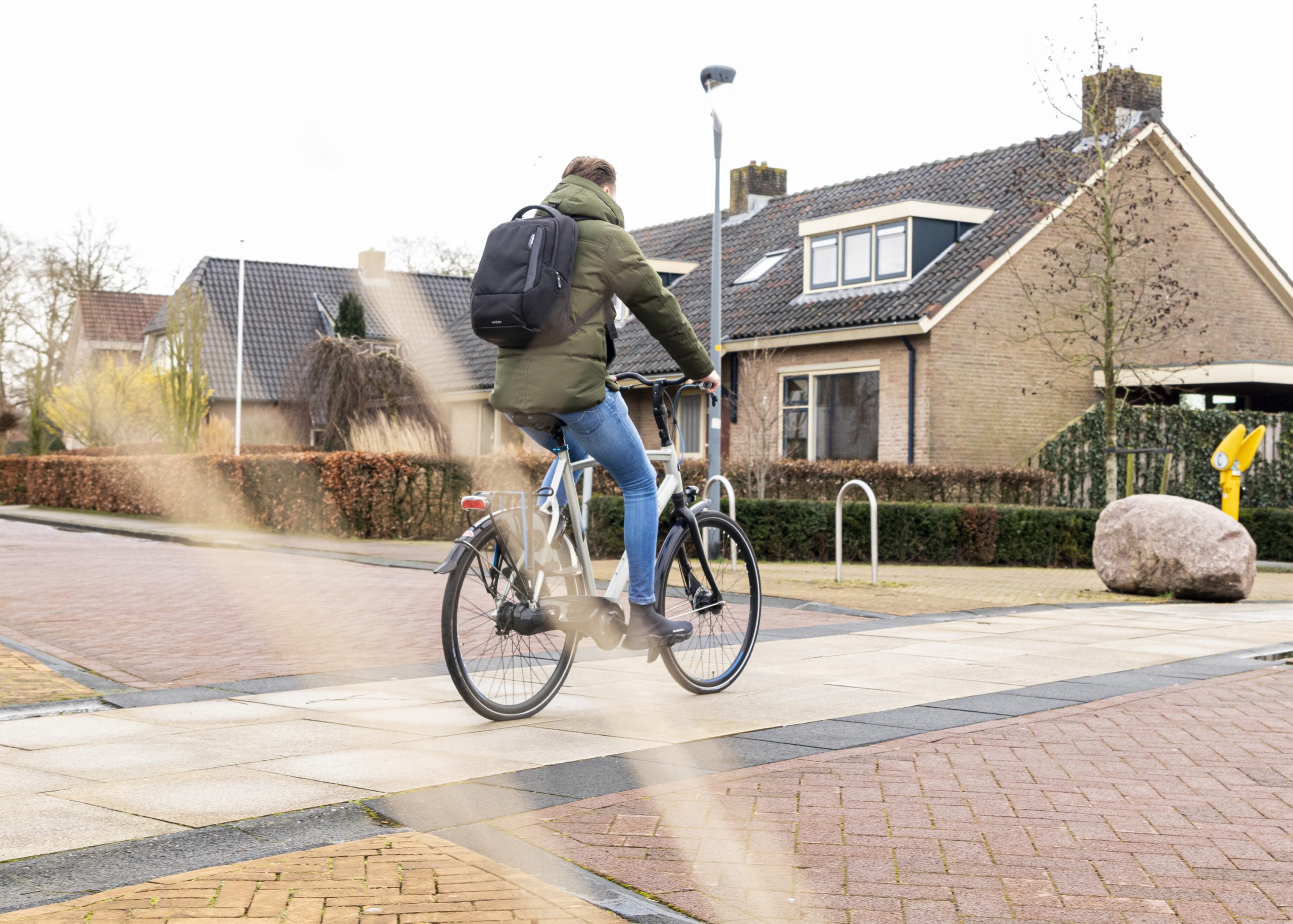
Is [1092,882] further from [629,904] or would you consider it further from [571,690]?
[571,690]

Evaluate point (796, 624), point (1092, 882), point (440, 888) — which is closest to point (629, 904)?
point (440, 888)

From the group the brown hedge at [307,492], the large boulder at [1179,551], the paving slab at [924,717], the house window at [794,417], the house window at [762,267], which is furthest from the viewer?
the house window at [762,267]

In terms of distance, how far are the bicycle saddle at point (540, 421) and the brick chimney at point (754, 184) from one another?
87.7ft

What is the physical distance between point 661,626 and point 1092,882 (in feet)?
8.02

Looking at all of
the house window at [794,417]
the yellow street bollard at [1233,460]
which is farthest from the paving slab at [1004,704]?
the house window at [794,417]

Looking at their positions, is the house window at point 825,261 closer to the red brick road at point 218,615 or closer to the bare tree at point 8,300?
the red brick road at point 218,615

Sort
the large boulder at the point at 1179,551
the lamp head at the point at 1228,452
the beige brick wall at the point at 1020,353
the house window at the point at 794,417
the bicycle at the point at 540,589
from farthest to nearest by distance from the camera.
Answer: the house window at the point at 794,417 → the beige brick wall at the point at 1020,353 → the lamp head at the point at 1228,452 → the large boulder at the point at 1179,551 → the bicycle at the point at 540,589

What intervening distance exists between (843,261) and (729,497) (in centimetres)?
1218

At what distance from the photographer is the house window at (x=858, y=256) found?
24.0 m

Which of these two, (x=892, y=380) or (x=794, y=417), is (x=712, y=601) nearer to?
(x=892, y=380)

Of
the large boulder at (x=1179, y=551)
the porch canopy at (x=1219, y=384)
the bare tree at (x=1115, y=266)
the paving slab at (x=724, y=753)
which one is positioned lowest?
the paving slab at (x=724, y=753)

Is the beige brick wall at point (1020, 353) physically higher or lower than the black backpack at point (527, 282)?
higher

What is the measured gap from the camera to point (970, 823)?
3994 mm

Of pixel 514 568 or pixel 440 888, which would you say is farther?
pixel 514 568
